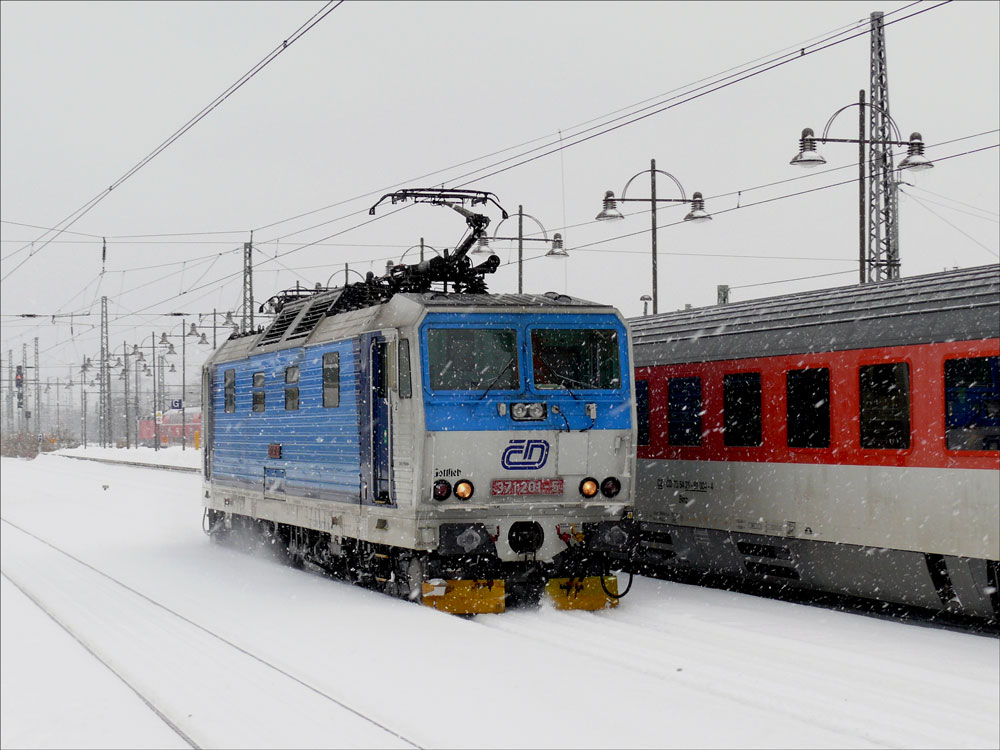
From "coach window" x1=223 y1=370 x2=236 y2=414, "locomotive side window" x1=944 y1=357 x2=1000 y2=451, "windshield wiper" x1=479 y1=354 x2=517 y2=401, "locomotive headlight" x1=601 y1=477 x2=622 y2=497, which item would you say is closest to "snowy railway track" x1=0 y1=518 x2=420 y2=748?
"windshield wiper" x1=479 y1=354 x2=517 y2=401

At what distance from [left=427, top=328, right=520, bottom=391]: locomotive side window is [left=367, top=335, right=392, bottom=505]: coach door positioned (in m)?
0.65

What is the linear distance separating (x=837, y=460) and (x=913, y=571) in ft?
4.37

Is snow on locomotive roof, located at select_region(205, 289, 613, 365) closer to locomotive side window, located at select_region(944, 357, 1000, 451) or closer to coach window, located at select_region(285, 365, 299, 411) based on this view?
coach window, located at select_region(285, 365, 299, 411)

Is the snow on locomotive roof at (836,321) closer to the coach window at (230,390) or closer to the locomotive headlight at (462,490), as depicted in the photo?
the locomotive headlight at (462,490)

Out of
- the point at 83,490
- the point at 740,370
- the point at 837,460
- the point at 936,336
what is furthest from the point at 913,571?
the point at 83,490

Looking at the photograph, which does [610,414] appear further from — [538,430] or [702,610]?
[702,610]

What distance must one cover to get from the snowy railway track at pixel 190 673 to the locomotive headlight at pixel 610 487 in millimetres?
4051

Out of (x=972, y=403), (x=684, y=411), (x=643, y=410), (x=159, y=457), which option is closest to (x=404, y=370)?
(x=684, y=411)

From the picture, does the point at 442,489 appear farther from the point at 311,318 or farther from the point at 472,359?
the point at 311,318

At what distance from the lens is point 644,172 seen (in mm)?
24531

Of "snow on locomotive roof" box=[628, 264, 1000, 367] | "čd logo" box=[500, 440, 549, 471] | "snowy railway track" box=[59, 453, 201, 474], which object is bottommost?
"snowy railway track" box=[59, 453, 201, 474]

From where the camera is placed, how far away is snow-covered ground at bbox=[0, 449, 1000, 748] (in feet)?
25.8

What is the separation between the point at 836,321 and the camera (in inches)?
490

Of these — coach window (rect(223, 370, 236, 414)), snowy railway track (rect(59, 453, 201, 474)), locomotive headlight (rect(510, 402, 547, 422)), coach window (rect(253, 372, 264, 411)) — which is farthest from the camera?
snowy railway track (rect(59, 453, 201, 474))
